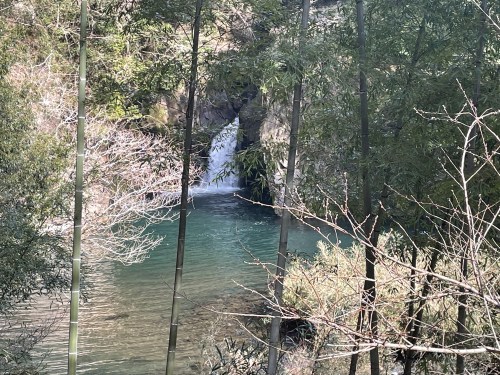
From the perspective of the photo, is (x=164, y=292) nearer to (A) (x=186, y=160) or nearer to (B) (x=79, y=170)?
(A) (x=186, y=160)

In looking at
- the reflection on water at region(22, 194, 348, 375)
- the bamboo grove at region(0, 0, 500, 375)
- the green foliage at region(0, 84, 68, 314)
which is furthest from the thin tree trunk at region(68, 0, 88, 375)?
the reflection on water at region(22, 194, 348, 375)

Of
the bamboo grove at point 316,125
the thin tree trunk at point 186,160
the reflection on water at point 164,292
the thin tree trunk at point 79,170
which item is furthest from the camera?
the reflection on water at point 164,292

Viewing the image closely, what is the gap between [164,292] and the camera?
11.1 meters

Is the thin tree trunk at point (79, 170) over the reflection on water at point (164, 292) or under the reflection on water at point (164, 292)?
over

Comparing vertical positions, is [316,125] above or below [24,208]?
above

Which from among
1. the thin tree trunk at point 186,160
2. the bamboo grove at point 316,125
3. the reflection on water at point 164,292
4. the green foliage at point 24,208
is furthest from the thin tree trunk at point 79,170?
the reflection on water at point 164,292

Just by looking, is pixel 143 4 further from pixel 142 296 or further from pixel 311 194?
pixel 142 296

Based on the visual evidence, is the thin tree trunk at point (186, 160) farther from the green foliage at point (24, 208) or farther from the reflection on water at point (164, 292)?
the green foliage at point (24, 208)

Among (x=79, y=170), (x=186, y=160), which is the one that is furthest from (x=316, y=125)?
(x=79, y=170)

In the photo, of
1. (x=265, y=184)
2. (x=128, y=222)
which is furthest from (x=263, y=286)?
(x=265, y=184)

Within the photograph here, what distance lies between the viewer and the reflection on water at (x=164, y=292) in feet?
27.3

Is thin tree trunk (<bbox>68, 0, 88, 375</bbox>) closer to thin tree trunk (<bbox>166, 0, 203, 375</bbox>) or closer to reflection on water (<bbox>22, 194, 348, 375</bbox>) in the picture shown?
thin tree trunk (<bbox>166, 0, 203, 375</bbox>)

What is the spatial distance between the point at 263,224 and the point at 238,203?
99.9 inches

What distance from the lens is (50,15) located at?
1095 cm
